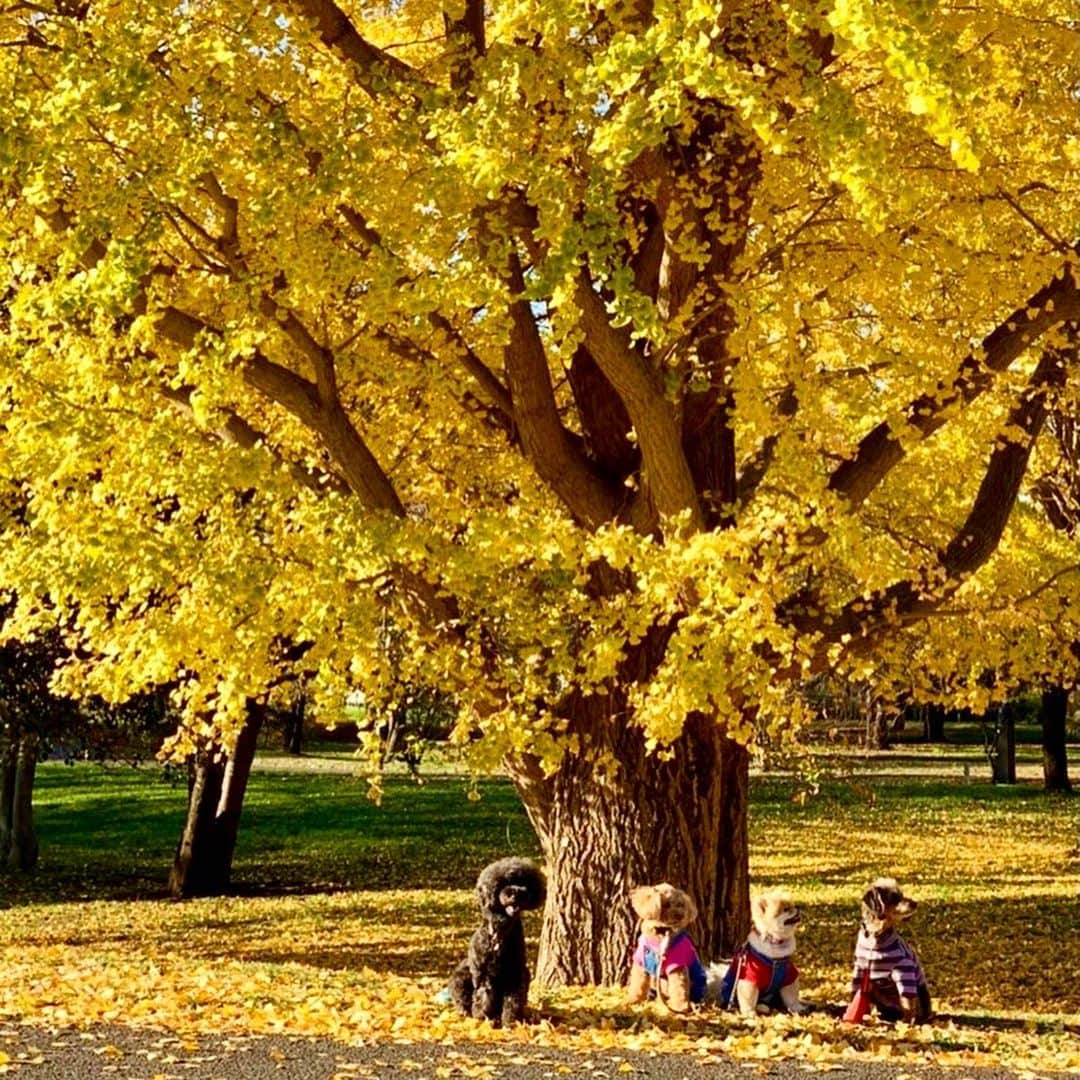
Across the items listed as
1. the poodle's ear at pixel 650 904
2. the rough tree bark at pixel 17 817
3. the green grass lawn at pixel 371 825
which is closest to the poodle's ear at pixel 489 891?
the poodle's ear at pixel 650 904

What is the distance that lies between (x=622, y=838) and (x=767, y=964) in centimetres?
197

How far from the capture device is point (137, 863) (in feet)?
81.5

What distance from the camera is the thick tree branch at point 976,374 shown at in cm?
1028

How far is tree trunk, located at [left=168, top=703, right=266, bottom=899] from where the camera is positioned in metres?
20.7

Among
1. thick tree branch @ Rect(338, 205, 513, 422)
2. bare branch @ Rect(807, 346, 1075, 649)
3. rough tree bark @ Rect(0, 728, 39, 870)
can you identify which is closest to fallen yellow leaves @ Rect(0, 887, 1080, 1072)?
bare branch @ Rect(807, 346, 1075, 649)

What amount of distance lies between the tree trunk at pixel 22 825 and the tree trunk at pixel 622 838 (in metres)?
14.7

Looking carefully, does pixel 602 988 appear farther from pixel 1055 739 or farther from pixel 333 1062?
pixel 1055 739

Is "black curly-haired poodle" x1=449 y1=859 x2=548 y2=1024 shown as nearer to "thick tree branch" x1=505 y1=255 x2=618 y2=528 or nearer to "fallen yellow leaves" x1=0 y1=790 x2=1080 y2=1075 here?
"fallen yellow leaves" x1=0 y1=790 x2=1080 y2=1075

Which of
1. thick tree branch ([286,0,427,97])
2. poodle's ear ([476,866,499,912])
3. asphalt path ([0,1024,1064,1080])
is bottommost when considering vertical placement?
asphalt path ([0,1024,1064,1080])

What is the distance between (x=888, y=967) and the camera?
29.9ft

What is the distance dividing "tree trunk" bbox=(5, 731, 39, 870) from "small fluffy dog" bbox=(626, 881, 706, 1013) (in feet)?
54.4

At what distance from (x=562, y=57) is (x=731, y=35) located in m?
1.33

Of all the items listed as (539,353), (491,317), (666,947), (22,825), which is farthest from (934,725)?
(666,947)

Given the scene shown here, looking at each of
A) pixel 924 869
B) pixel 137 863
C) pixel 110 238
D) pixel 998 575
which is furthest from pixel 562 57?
pixel 137 863
